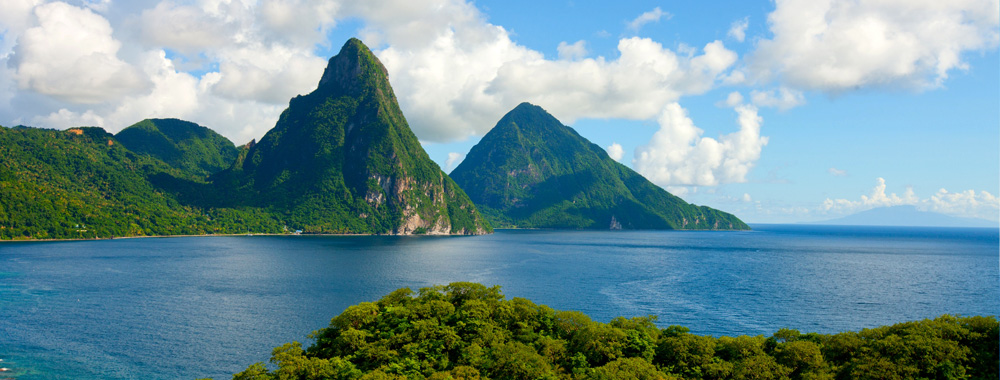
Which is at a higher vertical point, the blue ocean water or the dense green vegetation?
the dense green vegetation

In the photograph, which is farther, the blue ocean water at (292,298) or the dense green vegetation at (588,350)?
the blue ocean water at (292,298)

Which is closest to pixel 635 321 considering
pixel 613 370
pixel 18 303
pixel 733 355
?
pixel 733 355

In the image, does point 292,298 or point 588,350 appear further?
point 292,298

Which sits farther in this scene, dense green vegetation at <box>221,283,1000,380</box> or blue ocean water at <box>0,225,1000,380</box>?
blue ocean water at <box>0,225,1000,380</box>

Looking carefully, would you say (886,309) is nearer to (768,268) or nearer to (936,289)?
(936,289)

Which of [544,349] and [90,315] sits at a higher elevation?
[544,349]

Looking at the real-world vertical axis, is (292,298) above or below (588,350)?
below

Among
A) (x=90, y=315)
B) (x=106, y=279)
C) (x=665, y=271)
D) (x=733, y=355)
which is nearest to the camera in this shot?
(x=733, y=355)

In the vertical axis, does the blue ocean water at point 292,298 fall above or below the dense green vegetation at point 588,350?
below
